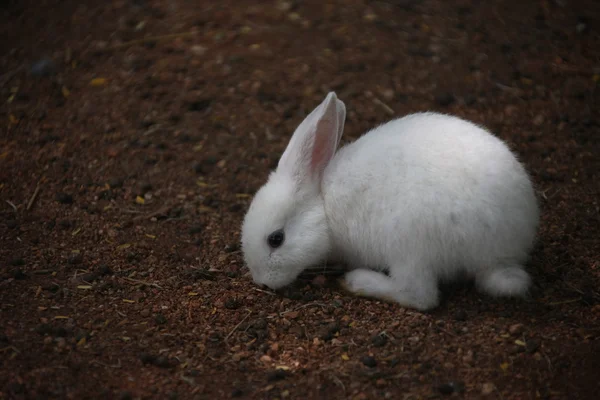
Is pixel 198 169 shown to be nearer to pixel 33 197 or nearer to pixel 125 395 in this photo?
pixel 33 197

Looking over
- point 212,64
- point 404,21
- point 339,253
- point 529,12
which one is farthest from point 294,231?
point 529,12

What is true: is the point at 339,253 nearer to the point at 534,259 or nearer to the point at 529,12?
the point at 534,259

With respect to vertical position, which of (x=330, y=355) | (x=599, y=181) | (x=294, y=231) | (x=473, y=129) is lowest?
(x=599, y=181)

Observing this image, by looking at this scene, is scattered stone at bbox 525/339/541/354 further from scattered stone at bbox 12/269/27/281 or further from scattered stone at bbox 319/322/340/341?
scattered stone at bbox 12/269/27/281

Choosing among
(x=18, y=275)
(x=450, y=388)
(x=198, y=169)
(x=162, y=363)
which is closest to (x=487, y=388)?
(x=450, y=388)

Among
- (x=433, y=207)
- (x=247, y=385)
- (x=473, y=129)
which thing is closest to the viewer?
(x=247, y=385)

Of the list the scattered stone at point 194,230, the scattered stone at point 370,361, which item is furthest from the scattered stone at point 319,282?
the scattered stone at point 194,230

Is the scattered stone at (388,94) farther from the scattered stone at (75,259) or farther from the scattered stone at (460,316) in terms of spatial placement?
the scattered stone at (75,259)

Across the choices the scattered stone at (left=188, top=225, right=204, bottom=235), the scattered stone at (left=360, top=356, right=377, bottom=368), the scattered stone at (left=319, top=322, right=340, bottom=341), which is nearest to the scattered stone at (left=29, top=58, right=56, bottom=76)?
the scattered stone at (left=188, top=225, right=204, bottom=235)
